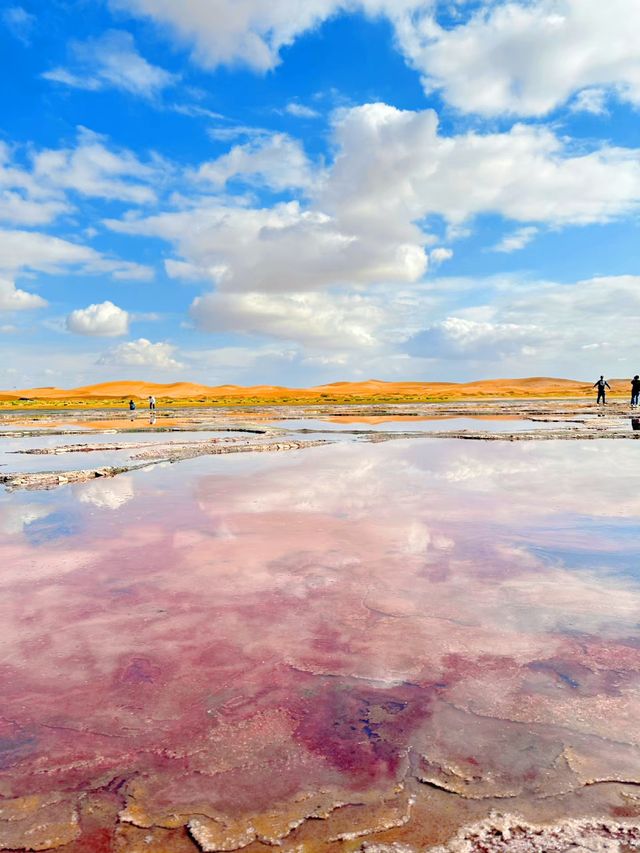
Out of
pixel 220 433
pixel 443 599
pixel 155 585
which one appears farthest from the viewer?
pixel 220 433

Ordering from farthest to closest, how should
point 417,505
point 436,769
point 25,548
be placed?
point 417,505 < point 25,548 < point 436,769

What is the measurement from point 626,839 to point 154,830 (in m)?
2.45

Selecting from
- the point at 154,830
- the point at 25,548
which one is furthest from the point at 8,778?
the point at 25,548

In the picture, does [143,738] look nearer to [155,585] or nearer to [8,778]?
[8,778]

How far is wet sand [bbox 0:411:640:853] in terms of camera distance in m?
3.28

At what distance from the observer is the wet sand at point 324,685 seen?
3.28 m

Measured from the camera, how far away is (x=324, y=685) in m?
4.66

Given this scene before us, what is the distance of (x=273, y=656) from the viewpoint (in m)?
5.14

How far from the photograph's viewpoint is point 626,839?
3076 mm

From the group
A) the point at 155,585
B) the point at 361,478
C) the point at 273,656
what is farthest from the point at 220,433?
the point at 273,656

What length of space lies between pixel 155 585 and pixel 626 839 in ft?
17.2

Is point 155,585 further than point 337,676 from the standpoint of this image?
Yes

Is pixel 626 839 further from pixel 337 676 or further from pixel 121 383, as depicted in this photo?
pixel 121 383

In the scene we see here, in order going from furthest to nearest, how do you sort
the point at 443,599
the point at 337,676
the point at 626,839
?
1. the point at 443,599
2. the point at 337,676
3. the point at 626,839
